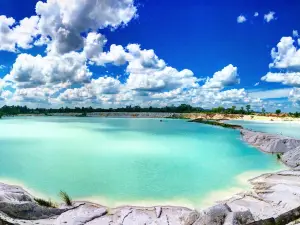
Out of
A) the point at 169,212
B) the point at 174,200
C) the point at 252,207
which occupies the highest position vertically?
the point at 252,207

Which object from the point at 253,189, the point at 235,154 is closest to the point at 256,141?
the point at 235,154

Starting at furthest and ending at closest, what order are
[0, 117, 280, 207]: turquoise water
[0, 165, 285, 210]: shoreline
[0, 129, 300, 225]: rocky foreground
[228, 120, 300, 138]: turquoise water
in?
[228, 120, 300, 138]: turquoise water → [0, 117, 280, 207]: turquoise water → [0, 165, 285, 210]: shoreline → [0, 129, 300, 225]: rocky foreground

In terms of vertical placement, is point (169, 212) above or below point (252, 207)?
below

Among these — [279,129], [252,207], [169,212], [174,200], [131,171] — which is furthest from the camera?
[279,129]

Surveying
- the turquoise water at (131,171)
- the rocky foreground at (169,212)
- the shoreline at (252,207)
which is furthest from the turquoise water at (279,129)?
the rocky foreground at (169,212)

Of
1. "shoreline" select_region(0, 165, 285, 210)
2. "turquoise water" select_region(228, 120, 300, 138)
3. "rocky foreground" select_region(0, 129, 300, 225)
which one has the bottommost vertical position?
"shoreline" select_region(0, 165, 285, 210)

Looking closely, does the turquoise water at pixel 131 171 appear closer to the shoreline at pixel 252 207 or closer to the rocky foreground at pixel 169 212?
the shoreline at pixel 252 207

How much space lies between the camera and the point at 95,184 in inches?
661

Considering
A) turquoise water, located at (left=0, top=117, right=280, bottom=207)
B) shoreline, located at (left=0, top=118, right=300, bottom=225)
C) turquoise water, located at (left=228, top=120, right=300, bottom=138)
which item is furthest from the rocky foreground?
turquoise water, located at (left=228, top=120, right=300, bottom=138)

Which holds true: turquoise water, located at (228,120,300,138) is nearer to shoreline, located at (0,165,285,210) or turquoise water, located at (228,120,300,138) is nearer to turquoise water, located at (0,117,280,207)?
turquoise water, located at (0,117,280,207)

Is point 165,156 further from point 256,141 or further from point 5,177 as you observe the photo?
point 256,141

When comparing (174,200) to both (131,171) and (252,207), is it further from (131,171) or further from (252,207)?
(131,171)

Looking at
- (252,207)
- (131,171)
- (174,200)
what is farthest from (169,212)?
(131,171)

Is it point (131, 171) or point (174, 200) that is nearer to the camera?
point (174, 200)
